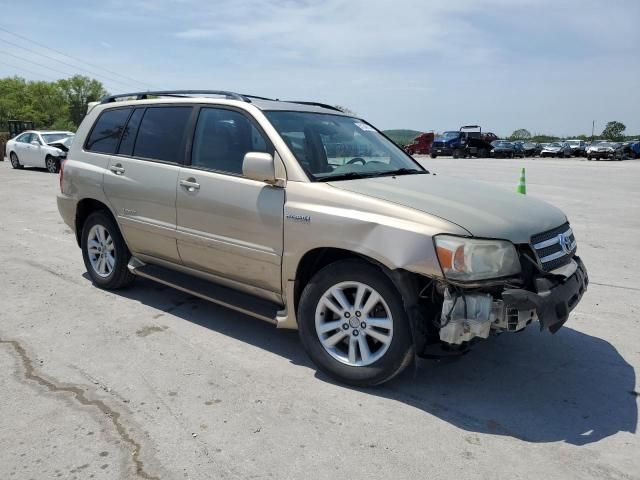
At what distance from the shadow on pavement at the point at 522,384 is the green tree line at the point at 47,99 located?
295ft

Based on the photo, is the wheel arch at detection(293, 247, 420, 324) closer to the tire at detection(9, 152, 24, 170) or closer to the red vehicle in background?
the tire at detection(9, 152, 24, 170)

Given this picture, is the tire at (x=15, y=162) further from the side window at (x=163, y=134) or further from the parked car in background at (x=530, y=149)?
the parked car in background at (x=530, y=149)

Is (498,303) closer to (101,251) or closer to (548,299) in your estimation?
(548,299)

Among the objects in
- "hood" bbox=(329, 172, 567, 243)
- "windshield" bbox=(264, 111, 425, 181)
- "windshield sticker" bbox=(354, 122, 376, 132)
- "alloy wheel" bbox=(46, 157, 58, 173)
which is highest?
"windshield sticker" bbox=(354, 122, 376, 132)

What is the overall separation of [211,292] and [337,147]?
5.08 feet

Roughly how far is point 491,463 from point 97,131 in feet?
15.4

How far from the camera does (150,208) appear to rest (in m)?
4.72

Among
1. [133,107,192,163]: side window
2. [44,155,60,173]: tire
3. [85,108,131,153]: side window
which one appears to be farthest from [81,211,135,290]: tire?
[44,155,60,173]: tire

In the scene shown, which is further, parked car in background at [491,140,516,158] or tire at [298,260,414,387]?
parked car in background at [491,140,516,158]

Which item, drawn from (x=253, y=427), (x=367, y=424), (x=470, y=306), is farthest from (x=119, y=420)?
(x=470, y=306)

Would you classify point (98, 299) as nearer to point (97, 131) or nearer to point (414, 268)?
point (97, 131)

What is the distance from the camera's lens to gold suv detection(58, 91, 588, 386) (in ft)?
10.5

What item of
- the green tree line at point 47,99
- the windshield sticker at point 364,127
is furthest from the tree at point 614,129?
the windshield sticker at point 364,127

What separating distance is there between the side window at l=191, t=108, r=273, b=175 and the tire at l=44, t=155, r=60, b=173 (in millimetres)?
16947
